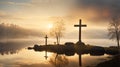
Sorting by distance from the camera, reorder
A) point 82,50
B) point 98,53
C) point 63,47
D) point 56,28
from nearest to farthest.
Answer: point 98,53 < point 82,50 < point 63,47 < point 56,28

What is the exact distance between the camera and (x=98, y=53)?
73.6 m

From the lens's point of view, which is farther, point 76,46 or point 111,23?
point 111,23

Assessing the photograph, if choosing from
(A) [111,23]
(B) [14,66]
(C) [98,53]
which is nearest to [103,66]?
(B) [14,66]

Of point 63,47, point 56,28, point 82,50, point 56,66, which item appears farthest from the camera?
point 56,28

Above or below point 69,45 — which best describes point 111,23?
above

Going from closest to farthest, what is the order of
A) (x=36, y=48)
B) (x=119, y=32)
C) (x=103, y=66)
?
1. (x=103, y=66)
2. (x=119, y=32)
3. (x=36, y=48)

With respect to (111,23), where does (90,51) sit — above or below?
below

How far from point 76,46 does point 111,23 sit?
18.6 m

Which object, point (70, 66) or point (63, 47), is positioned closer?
point (70, 66)

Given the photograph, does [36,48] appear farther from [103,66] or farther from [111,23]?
[103,66]

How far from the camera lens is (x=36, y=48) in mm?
101625

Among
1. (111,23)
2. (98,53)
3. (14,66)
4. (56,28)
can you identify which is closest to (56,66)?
(14,66)

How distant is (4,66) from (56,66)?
8.89m

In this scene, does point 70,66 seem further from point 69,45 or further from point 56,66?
point 69,45
